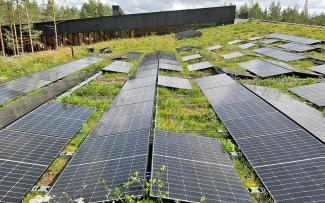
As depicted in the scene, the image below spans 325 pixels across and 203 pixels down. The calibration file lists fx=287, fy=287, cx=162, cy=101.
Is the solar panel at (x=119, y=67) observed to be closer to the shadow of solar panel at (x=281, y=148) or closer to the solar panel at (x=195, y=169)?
the solar panel at (x=195, y=169)

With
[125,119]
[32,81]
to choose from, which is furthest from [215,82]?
[32,81]

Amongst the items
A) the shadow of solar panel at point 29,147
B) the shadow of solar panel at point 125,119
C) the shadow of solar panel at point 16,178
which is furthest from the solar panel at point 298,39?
the shadow of solar panel at point 16,178

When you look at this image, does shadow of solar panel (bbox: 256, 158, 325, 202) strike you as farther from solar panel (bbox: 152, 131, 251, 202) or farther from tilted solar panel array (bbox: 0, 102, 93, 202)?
tilted solar panel array (bbox: 0, 102, 93, 202)

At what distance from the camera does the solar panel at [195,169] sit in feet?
24.2

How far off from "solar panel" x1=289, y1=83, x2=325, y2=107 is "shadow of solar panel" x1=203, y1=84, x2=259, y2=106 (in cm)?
268

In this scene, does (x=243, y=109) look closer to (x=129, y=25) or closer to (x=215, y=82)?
(x=215, y=82)

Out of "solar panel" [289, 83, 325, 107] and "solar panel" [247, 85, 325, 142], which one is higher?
"solar panel" [289, 83, 325, 107]

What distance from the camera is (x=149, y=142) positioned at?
10.1 meters

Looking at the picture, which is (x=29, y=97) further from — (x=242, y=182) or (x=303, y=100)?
(x=303, y=100)

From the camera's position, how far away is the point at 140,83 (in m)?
18.5

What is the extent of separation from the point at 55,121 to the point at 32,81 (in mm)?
9744

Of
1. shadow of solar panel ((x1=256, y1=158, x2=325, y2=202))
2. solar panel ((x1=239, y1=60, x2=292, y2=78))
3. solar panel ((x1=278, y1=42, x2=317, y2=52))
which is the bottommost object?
shadow of solar panel ((x1=256, y1=158, x2=325, y2=202))

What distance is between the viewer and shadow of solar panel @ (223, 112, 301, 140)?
1084 centimetres

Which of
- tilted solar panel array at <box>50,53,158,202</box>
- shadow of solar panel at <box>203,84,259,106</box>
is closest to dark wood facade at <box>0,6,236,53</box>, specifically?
shadow of solar panel at <box>203,84,259,106</box>
